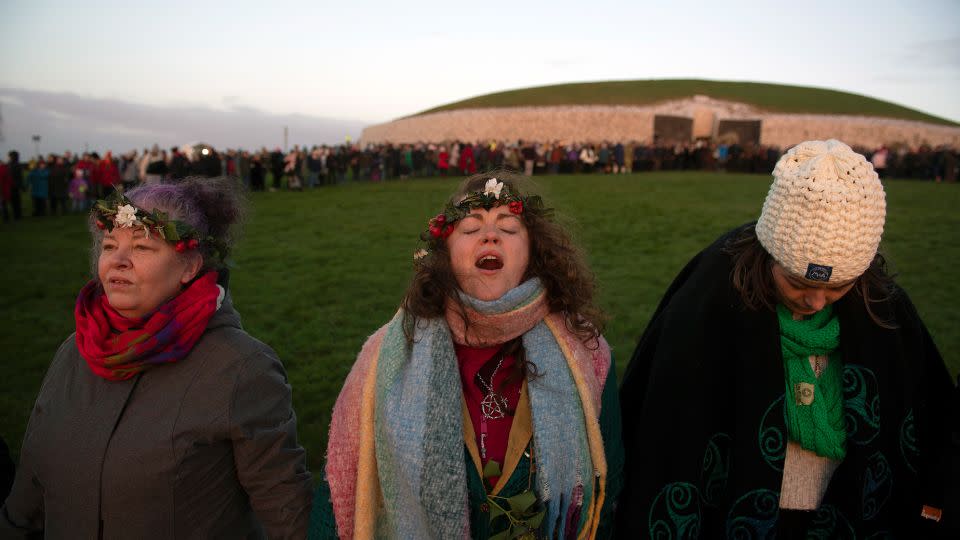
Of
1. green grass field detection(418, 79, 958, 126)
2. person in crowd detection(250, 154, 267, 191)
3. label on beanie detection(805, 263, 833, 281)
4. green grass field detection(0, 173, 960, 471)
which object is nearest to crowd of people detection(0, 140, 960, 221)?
person in crowd detection(250, 154, 267, 191)

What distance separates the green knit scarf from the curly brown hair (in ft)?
2.32

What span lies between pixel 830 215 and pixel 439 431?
4.81 feet

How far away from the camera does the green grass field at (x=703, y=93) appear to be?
55.9 metres

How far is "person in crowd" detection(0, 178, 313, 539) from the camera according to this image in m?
2.31

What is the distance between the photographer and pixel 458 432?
2.42 meters

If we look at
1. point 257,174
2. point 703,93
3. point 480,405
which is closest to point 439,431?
point 480,405

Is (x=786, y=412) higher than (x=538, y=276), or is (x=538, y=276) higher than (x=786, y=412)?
(x=538, y=276)

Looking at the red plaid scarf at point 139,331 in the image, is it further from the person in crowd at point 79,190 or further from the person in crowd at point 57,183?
the person in crowd at point 79,190

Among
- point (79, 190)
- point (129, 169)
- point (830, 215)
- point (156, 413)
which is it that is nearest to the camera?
point (830, 215)

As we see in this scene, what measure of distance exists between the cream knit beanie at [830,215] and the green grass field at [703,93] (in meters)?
53.4

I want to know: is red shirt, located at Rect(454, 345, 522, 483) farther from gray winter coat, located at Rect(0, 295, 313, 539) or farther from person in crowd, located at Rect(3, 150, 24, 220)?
person in crowd, located at Rect(3, 150, 24, 220)

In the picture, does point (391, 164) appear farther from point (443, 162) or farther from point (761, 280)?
point (761, 280)

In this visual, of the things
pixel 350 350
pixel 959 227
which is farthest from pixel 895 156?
pixel 350 350

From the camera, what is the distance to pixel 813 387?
102 inches
